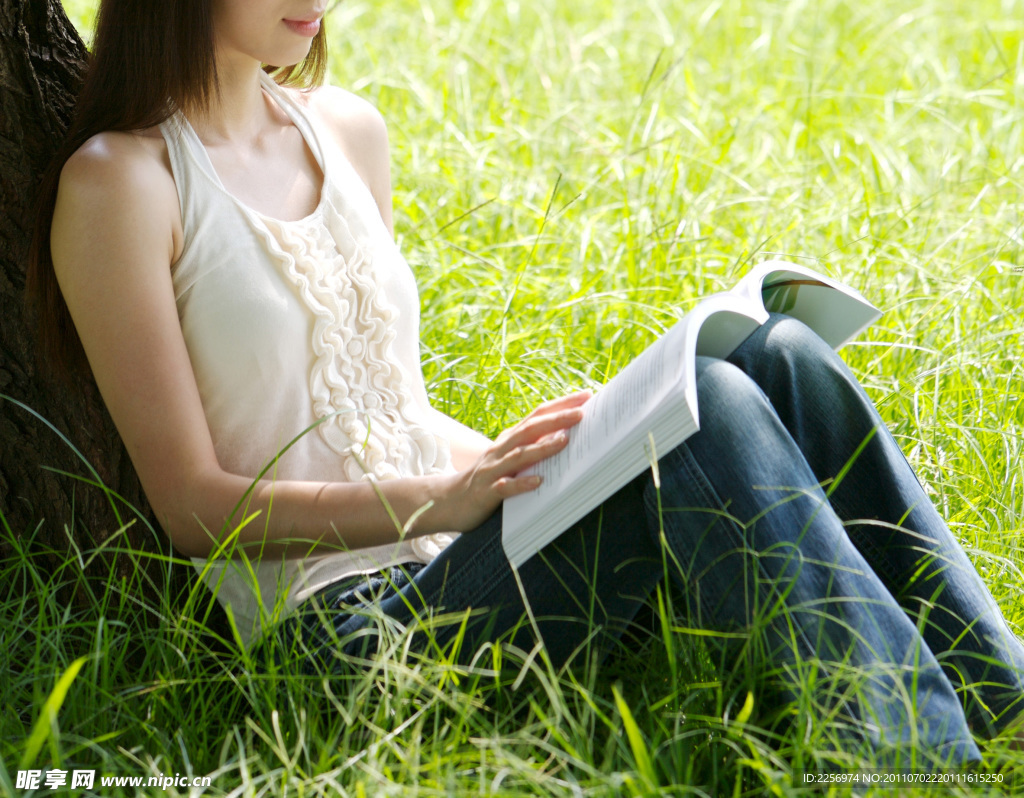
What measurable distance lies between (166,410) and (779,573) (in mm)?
826

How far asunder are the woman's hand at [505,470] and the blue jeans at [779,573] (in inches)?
1.0

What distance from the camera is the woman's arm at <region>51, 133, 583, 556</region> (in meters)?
1.44

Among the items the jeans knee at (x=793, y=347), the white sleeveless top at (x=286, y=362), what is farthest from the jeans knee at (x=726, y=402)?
the white sleeveless top at (x=286, y=362)

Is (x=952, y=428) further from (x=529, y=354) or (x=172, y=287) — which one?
(x=172, y=287)

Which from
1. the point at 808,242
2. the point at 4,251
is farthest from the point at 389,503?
the point at 808,242

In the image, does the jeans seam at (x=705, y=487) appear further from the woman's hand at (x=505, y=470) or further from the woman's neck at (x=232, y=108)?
the woman's neck at (x=232, y=108)

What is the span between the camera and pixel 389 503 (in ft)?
4.87

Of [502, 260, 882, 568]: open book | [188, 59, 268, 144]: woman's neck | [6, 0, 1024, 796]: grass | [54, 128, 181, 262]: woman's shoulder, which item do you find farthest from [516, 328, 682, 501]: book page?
[188, 59, 268, 144]: woman's neck

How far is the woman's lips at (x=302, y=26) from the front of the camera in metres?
1.62

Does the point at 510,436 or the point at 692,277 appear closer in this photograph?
the point at 510,436

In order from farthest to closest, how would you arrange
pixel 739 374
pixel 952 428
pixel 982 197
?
pixel 982 197, pixel 952 428, pixel 739 374

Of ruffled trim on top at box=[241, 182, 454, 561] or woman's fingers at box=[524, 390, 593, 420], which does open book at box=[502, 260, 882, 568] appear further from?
ruffled trim on top at box=[241, 182, 454, 561]

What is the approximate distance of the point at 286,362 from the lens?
1.58 metres

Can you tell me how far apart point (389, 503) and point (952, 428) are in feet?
4.37
